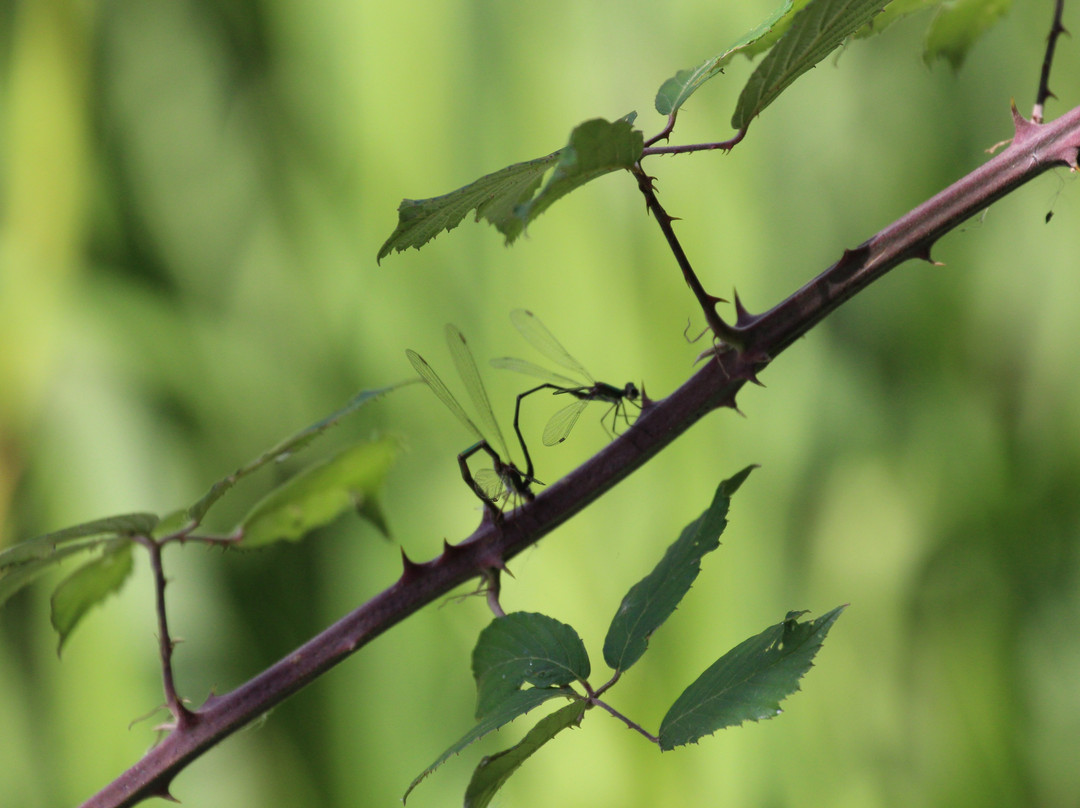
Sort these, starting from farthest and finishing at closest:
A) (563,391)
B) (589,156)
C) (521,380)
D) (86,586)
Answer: (521,380), (563,391), (86,586), (589,156)

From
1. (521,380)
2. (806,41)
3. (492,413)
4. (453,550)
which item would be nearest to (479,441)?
(492,413)

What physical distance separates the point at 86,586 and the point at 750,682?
26cm

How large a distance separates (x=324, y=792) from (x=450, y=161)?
0.68 metres

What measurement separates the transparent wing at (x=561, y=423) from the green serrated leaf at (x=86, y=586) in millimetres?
252

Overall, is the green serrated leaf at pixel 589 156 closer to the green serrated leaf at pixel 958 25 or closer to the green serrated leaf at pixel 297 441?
the green serrated leaf at pixel 297 441

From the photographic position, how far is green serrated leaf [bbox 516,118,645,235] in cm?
22

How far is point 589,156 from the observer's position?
23 cm

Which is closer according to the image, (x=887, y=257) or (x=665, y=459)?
(x=887, y=257)

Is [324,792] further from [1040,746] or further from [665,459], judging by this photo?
[1040,746]

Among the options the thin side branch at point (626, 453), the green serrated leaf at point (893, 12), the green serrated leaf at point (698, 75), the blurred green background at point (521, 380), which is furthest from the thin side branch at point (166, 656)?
the blurred green background at point (521, 380)

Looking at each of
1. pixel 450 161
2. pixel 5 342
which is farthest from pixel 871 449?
pixel 5 342

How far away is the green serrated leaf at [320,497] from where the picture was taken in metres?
0.30

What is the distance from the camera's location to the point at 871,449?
0.86 metres

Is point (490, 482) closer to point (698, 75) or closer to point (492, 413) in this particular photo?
point (492, 413)
